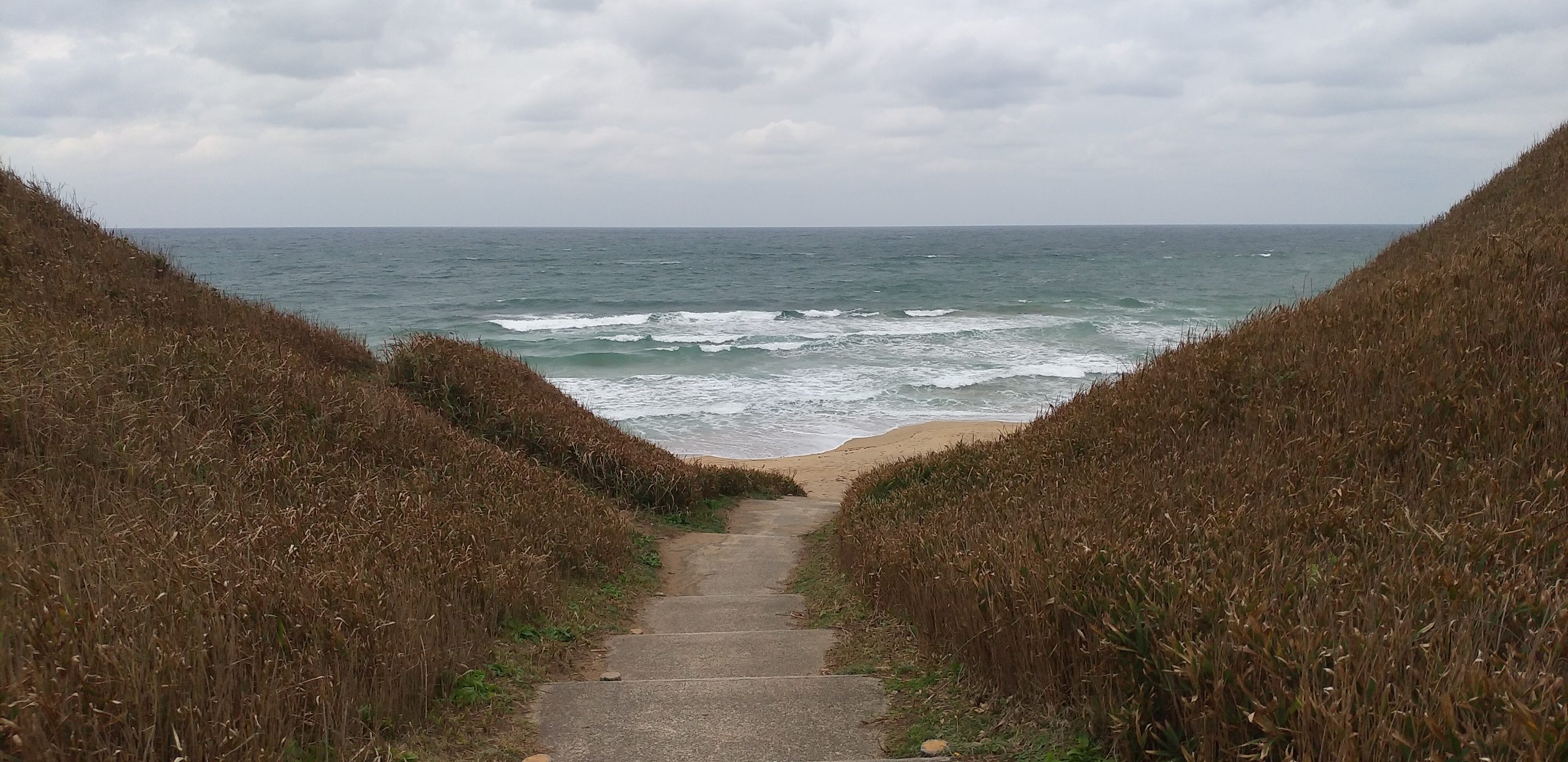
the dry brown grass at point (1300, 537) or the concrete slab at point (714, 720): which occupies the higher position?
the dry brown grass at point (1300, 537)

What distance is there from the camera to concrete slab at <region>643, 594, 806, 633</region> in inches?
266

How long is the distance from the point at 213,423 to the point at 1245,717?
7048 mm

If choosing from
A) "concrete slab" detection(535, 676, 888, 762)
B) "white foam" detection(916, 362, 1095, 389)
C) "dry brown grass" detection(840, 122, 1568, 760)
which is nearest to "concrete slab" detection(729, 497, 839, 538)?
"dry brown grass" detection(840, 122, 1568, 760)

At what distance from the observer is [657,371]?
33.2 m

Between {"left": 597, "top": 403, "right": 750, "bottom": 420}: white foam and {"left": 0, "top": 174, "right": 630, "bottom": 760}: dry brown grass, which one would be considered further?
{"left": 597, "top": 403, "right": 750, "bottom": 420}: white foam

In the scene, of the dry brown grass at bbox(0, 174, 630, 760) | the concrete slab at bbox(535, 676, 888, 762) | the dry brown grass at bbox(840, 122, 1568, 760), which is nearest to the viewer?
the dry brown grass at bbox(840, 122, 1568, 760)

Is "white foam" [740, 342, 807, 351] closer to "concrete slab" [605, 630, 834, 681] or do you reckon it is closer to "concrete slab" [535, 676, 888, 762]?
"concrete slab" [605, 630, 834, 681]

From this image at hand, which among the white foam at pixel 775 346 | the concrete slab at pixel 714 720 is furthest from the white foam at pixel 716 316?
the concrete slab at pixel 714 720

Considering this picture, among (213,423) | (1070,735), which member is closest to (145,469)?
(213,423)

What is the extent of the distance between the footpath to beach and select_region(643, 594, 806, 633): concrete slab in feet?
0.05

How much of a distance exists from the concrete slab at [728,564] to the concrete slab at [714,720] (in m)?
3.77

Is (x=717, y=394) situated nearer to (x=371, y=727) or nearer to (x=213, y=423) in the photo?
(x=213, y=423)

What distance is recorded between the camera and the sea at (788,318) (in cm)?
2688

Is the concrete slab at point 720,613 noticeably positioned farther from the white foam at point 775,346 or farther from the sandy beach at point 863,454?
the white foam at point 775,346
